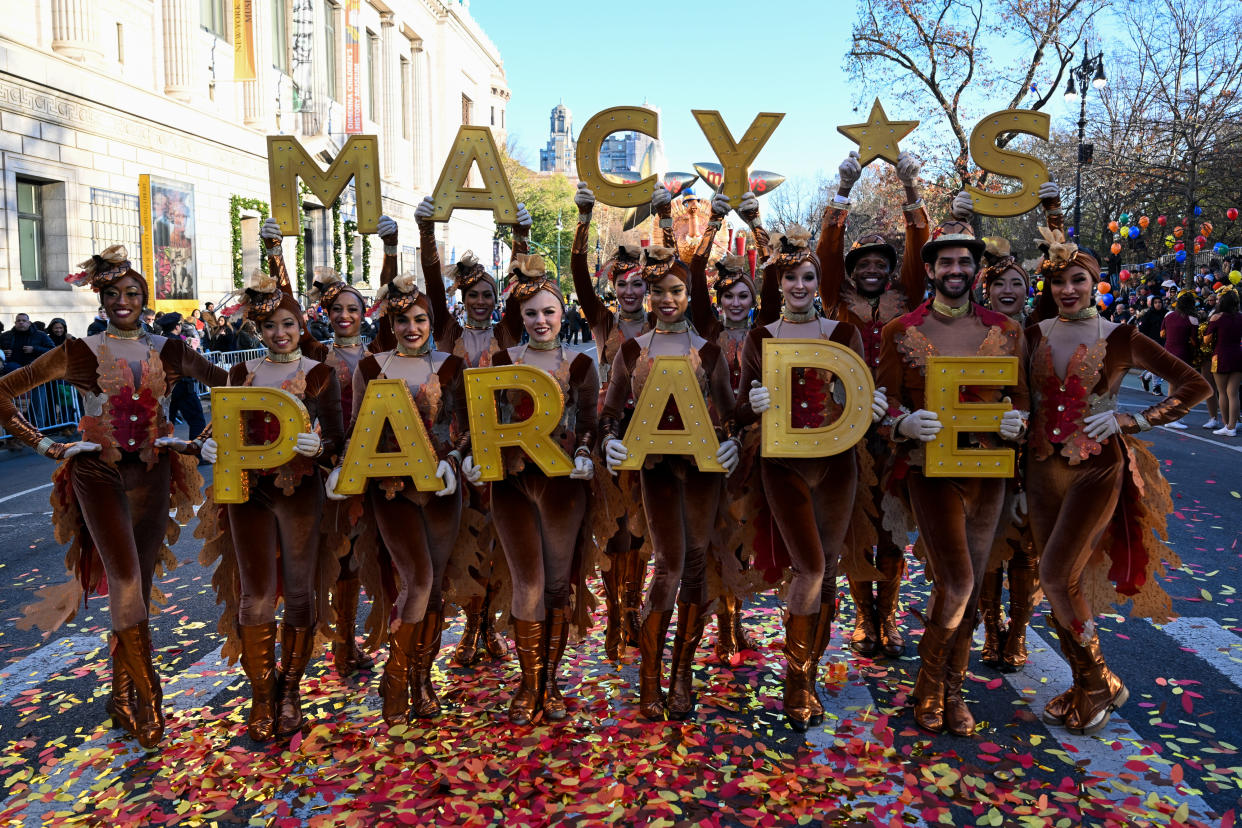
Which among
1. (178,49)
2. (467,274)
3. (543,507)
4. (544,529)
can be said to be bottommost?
(544,529)

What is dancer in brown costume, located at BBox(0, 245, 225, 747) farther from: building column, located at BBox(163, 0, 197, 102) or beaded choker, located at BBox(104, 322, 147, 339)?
building column, located at BBox(163, 0, 197, 102)

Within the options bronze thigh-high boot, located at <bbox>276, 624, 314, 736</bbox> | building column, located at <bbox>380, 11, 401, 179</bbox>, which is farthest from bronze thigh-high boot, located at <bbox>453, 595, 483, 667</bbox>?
building column, located at <bbox>380, 11, 401, 179</bbox>

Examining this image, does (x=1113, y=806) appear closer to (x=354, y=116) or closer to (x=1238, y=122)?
(x=1238, y=122)

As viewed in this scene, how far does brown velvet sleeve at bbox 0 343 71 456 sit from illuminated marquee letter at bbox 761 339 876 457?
3302 millimetres

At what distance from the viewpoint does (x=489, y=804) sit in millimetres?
3830

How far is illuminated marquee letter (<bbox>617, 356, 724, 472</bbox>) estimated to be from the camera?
14.4 ft

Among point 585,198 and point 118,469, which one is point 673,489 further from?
point 118,469

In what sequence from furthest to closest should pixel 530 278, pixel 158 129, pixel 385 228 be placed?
pixel 158 129 < pixel 385 228 < pixel 530 278

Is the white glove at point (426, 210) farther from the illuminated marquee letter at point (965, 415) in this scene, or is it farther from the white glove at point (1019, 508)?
the white glove at point (1019, 508)

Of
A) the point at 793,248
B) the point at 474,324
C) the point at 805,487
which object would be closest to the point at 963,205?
the point at 793,248

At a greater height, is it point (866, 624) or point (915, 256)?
point (915, 256)

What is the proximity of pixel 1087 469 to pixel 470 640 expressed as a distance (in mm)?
3495

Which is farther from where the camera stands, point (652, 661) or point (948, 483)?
point (652, 661)

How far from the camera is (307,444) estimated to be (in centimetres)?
431
